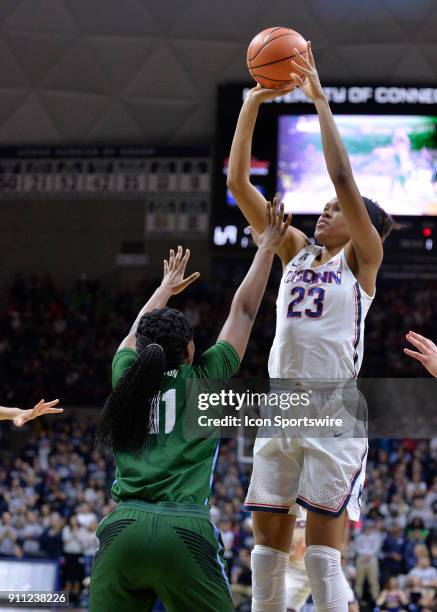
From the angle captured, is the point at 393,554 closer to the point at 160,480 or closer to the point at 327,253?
the point at 327,253

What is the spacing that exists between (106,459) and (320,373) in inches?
351

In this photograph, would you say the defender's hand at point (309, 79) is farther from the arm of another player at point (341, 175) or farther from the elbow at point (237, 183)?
the elbow at point (237, 183)

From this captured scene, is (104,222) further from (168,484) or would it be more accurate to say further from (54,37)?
(168,484)

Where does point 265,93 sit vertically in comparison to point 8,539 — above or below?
above

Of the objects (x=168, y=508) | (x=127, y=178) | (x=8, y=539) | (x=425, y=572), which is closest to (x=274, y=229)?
Result: (x=168, y=508)

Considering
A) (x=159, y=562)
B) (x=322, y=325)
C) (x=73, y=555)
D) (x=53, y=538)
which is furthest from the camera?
(x=53, y=538)

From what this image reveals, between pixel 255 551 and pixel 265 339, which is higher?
pixel 265 339

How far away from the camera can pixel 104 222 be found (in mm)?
18844

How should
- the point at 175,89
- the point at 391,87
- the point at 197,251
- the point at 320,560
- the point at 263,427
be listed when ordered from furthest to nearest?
1. the point at 197,251
2. the point at 175,89
3. the point at 391,87
4. the point at 263,427
5. the point at 320,560

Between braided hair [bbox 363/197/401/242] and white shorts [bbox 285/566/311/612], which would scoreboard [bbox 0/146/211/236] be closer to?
white shorts [bbox 285/566/311/612]

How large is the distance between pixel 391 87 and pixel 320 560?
37.0 ft

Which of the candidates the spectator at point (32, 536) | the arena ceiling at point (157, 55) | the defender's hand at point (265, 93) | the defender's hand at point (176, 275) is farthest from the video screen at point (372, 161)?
the defender's hand at point (176, 275)

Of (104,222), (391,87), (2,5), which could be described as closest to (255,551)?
(391,87)

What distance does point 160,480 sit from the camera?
3391mm
